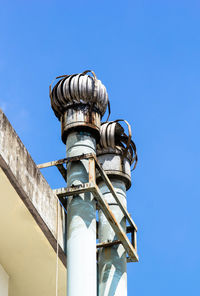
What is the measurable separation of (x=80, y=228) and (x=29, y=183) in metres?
1.19

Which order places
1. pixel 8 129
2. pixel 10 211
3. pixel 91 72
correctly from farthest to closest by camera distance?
1. pixel 91 72
2. pixel 10 211
3. pixel 8 129

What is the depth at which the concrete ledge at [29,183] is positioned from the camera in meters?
10.1

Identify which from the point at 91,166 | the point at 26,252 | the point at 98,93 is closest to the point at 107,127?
the point at 98,93

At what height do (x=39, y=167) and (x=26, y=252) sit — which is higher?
(x=39, y=167)

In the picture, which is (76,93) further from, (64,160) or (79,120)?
(64,160)

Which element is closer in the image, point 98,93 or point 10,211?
point 10,211

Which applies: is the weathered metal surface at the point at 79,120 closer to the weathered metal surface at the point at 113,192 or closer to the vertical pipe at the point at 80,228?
the vertical pipe at the point at 80,228

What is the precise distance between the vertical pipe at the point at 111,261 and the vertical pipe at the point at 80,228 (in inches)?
39.3

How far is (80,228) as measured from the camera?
11359 millimetres

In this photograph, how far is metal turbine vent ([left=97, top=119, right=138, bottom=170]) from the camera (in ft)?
44.1

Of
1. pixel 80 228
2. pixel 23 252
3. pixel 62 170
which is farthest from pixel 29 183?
pixel 23 252

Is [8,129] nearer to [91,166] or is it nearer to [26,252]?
[91,166]

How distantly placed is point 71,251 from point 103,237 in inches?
56.4

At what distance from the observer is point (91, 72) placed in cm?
1278
